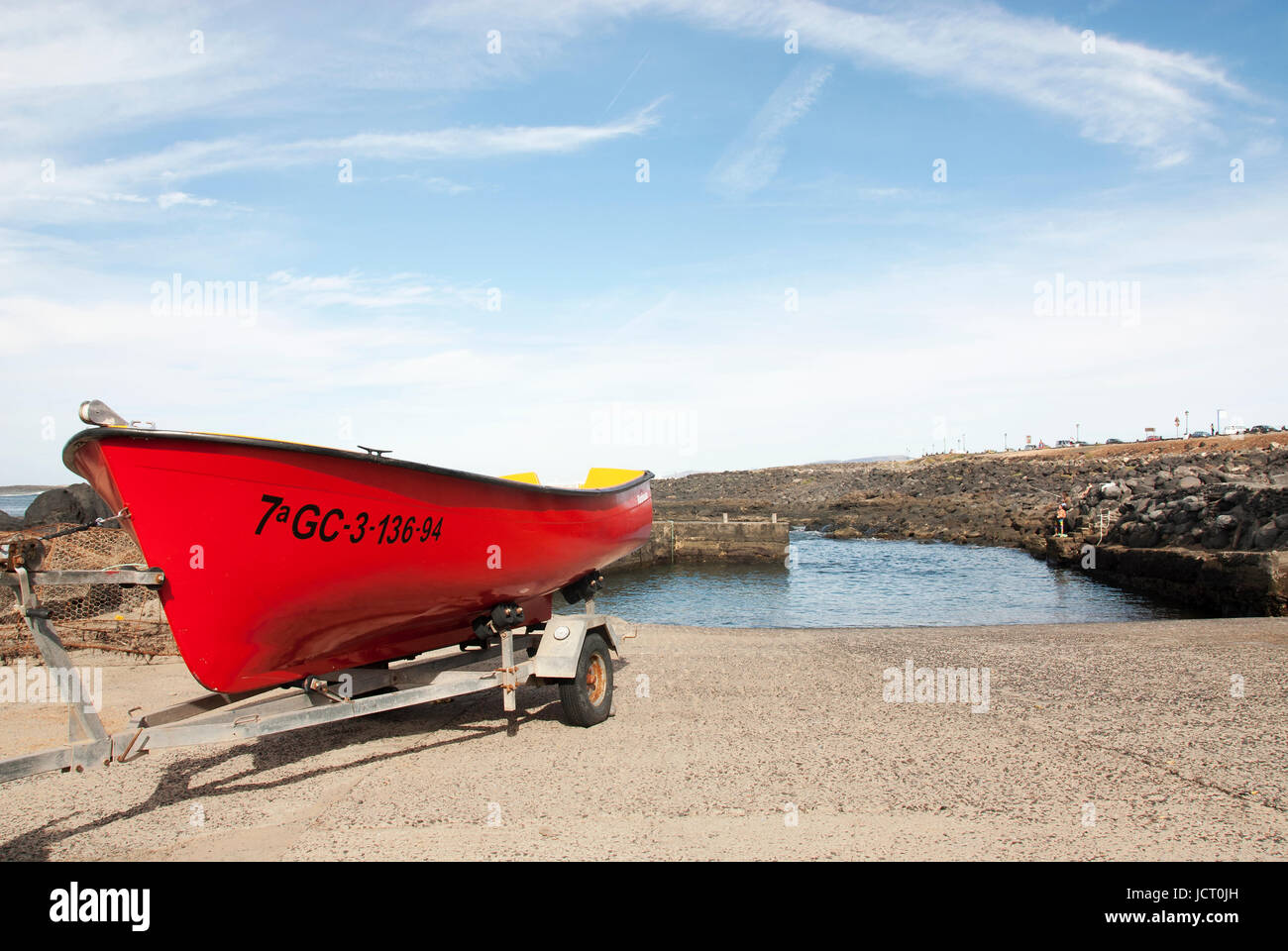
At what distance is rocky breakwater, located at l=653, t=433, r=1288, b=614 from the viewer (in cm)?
1708

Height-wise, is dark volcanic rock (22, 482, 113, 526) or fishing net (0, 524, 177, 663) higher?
dark volcanic rock (22, 482, 113, 526)

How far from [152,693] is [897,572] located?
86.4 feet

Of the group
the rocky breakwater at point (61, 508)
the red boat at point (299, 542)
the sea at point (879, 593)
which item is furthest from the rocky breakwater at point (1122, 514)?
the rocky breakwater at point (61, 508)

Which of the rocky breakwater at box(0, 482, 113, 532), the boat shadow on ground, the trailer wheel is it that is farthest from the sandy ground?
the rocky breakwater at box(0, 482, 113, 532)

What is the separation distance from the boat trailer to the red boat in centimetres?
19

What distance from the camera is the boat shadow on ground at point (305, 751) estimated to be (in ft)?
15.1

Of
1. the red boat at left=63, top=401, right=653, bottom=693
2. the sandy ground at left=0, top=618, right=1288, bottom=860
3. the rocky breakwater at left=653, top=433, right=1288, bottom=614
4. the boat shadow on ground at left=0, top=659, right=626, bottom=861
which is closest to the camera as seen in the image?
the sandy ground at left=0, top=618, right=1288, bottom=860

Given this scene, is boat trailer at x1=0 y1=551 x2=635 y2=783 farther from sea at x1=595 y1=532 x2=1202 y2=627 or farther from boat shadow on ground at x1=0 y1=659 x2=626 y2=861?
sea at x1=595 y1=532 x2=1202 y2=627

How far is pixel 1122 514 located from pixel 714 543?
51.9ft

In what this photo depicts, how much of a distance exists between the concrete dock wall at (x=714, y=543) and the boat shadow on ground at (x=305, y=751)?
2685 centimetres

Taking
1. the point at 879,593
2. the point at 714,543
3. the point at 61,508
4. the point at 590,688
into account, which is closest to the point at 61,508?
the point at 61,508

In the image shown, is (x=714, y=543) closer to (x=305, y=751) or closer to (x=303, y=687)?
(x=305, y=751)

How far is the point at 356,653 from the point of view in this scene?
19.5 feet
